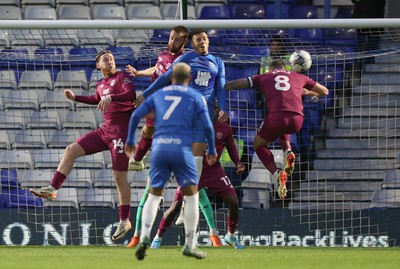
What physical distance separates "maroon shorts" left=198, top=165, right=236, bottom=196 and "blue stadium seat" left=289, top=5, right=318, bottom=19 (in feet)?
18.8

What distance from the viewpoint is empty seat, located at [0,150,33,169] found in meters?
15.5

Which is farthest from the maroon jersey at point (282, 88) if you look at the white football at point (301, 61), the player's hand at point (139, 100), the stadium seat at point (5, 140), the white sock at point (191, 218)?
the stadium seat at point (5, 140)

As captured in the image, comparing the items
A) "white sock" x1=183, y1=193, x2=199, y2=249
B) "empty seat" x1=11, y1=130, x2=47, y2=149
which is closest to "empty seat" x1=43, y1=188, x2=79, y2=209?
"empty seat" x1=11, y1=130, x2=47, y2=149

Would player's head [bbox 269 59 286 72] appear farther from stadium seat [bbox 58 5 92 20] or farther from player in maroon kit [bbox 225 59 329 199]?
stadium seat [bbox 58 5 92 20]

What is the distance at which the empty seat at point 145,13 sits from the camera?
61.6ft

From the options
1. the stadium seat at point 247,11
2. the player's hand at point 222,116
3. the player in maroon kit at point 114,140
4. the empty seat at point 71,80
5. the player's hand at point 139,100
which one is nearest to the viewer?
the player's hand at point 222,116

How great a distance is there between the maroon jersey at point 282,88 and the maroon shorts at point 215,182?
96cm

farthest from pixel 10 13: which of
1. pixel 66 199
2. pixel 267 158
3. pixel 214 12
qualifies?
pixel 267 158

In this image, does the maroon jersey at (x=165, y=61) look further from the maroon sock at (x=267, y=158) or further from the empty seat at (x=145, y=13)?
the empty seat at (x=145, y=13)

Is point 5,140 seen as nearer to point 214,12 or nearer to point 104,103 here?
point 104,103

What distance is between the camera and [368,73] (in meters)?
16.3

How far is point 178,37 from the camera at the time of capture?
13227 millimetres

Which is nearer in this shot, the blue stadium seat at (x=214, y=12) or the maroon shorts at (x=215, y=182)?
the maroon shorts at (x=215, y=182)

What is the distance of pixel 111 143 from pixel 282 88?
81.0 inches
